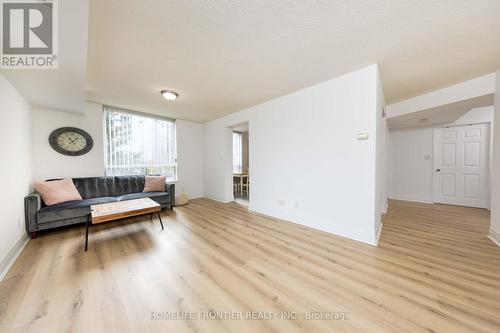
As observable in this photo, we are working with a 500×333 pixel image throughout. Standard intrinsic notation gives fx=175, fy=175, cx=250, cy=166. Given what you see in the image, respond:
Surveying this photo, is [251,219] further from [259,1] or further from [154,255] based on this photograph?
[259,1]

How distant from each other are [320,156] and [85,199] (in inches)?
172

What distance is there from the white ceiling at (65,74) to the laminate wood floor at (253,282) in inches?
83.3

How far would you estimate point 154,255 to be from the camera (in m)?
2.12

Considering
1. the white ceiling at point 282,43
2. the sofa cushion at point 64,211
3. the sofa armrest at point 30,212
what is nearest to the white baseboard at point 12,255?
the sofa armrest at point 30,212

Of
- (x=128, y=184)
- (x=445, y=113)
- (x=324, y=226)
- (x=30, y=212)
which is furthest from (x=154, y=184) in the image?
(x=445, y=113)

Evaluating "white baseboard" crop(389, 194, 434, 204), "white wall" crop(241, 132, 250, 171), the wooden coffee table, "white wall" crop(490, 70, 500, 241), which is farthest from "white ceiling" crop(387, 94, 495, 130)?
the wooden coffee table

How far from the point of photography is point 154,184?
4043mm

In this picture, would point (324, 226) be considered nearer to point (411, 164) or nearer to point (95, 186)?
point (411, 164)

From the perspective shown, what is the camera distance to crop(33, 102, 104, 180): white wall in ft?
10.6

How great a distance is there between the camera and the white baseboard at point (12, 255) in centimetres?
177

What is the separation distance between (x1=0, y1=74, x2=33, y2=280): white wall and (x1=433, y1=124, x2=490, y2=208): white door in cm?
787

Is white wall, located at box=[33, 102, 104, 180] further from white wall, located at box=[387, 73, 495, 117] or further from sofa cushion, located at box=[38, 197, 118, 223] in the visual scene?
white wall, located at box=[387, 73, 495, 117]

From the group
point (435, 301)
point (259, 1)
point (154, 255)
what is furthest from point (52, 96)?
point (435, 301)

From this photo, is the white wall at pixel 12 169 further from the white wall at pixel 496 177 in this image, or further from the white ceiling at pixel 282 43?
the white wall at pixel 496 177
